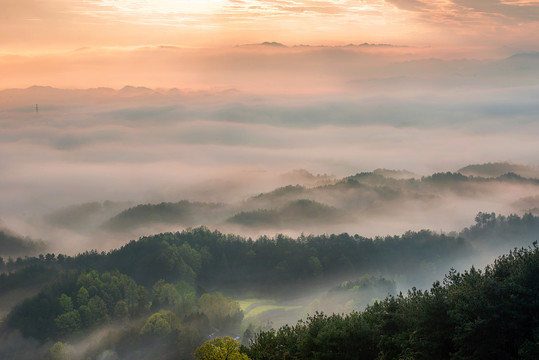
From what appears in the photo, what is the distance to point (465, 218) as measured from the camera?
510 ft

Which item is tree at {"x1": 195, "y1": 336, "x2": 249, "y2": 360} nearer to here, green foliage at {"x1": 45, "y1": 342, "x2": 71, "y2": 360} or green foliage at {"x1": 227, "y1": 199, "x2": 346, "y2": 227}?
green foliage at {"x1": 45, "y1": 342, "x2": 71, "y2": 360}

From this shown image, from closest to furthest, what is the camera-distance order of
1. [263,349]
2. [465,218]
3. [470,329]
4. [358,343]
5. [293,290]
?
[470,329] → [358,343] → [263,349] → [293,290] → [465,218]

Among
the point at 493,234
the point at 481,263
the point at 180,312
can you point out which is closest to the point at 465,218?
the point at 493,234

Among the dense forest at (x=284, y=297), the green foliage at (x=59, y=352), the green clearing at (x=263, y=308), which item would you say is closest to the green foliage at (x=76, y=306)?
the dense forest at (x=284, y=297)

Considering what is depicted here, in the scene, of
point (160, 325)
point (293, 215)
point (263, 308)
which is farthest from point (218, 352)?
point (293, 215)

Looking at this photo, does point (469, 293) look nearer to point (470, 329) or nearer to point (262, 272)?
point (470, 329)

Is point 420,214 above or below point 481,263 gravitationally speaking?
below

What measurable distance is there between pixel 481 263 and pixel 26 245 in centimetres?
10451

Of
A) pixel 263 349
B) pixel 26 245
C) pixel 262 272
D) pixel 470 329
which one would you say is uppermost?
pixel 470 329

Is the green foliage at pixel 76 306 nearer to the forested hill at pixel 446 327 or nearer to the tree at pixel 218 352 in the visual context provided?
the forested hill at pixel 446 327

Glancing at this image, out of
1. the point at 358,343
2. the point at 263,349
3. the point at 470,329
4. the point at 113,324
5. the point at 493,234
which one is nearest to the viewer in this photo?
the point at 470,329

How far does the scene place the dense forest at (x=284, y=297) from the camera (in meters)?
28.3

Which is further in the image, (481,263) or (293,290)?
(481,263)

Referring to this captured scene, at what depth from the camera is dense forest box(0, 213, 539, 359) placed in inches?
1116
